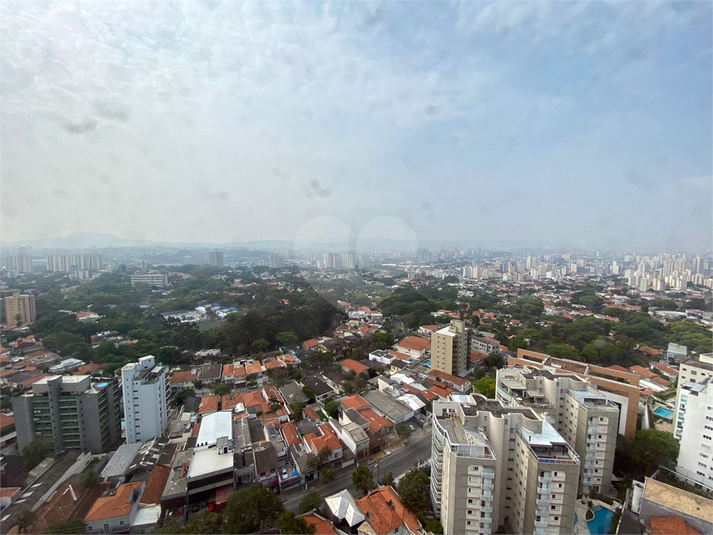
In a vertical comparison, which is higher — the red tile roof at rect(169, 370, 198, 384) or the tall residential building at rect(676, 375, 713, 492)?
the tall residential building at rect(676, 375, 713, 492)

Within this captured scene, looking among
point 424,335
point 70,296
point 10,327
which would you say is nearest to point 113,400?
point 424,335

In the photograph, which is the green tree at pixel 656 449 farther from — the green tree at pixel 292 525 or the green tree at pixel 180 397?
the green tree at pixel 180 397

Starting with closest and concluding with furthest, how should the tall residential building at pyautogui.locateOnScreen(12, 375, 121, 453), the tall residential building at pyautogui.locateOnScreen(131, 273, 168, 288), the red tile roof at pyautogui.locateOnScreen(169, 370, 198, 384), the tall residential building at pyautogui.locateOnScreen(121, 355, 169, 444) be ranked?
the tall residential building at pyautogui.locateOnScreen(12, 375, 121, 453)
the tall residential building at pyautogui.locateOnScreen(121, 355, 169, 444)
the red tile roof at pyautogui.locateOnScreen(169, 370, 198, 384)
the tall residential building at pyautogui.locateOnScreen(131, 273, 168, 288)

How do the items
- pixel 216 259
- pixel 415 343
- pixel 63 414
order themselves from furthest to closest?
pixel 216 259 → pixel 415 343 → pixel 63 414

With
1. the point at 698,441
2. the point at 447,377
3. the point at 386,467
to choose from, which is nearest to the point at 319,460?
the point at 386,467

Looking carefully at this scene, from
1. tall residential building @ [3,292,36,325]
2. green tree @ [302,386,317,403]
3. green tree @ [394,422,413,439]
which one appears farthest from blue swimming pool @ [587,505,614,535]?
tall residential building @ [3,292,36,325]

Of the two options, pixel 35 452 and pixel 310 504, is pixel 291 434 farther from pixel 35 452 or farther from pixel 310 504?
pixel 35 452

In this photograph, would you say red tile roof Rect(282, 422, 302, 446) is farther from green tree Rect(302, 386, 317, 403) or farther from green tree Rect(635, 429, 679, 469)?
green tree Rect(635, 429, 679, 469)
